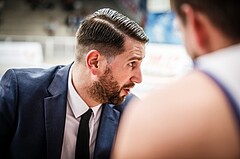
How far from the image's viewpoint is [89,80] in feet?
4.44

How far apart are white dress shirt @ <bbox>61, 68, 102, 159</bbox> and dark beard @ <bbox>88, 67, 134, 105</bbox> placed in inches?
1.8

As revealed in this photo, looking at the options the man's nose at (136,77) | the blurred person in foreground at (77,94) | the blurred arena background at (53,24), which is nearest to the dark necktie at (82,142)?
the blurred person in foreground at (77,94)

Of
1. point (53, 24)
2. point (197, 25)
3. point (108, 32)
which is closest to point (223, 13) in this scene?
point (197, 25)

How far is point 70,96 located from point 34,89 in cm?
13

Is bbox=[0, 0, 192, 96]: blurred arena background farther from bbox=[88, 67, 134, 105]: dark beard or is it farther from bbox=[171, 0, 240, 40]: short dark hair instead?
bbox=[171, 0, 240, 40]: short dark hair

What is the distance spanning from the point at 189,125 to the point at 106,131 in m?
0.88

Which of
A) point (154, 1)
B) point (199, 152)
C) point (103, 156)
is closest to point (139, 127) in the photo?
point (199, 152)

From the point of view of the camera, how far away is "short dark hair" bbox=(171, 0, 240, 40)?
19.5 inches

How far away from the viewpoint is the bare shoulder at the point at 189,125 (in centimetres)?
47

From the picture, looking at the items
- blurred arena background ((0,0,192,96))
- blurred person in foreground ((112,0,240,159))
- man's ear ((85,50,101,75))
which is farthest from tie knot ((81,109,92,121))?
blurred arena background ((0,0,192,96))

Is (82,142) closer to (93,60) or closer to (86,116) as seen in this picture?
(86,116)

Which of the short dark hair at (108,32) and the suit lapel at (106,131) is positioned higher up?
the short dark hair at (108,32)

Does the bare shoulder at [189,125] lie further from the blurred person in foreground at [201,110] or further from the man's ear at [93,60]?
Answer: the man's ear at [93,60]

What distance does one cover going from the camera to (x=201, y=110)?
0.47 metres
